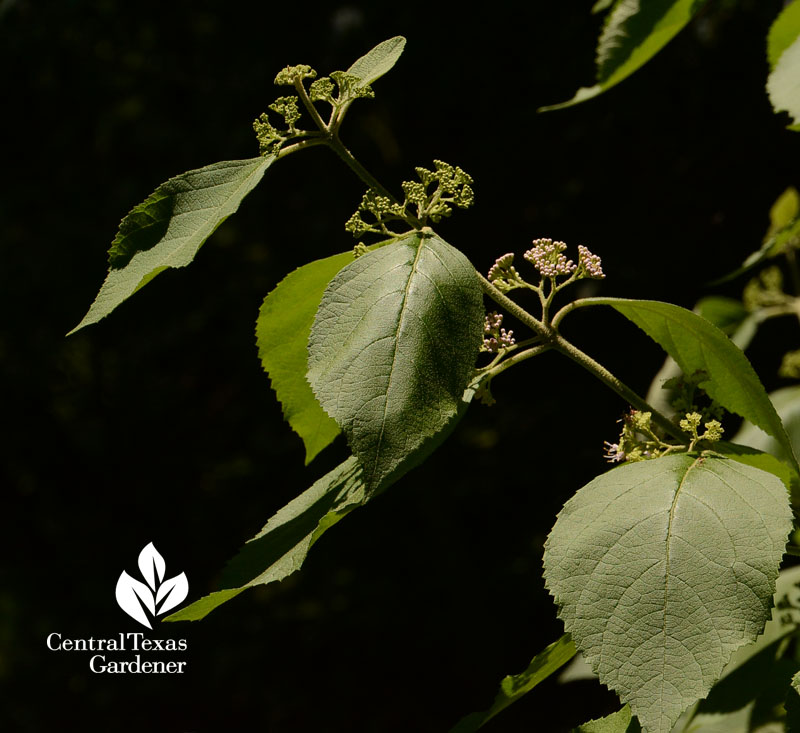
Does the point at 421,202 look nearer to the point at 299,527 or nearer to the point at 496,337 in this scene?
the point at 496,337

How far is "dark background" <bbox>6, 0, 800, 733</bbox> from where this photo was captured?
8.49ft

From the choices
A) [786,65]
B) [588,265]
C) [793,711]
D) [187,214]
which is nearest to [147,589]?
[187,214]

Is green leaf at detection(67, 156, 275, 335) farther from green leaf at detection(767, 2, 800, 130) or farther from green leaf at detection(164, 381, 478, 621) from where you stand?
green leaf at detection(767, 2, 800, 130)

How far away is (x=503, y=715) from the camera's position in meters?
3.41

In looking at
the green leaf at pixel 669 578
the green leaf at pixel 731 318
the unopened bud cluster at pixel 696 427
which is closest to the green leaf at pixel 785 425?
the green leaf at pixel 731 318

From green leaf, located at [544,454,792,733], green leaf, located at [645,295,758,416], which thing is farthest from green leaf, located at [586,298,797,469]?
green leaf, located at [645,295,758,416]

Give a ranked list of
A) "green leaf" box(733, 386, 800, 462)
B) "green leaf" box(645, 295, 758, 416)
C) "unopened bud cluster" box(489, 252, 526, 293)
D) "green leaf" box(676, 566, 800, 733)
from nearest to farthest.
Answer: "unopened bud cluster" box(489, 252, 526, 293)
"green leaf" box(676, 566, 800, 733)
"green leaf" box(733, 386, 800, 462)
"green leaf" box(645, 295, 758, 416)

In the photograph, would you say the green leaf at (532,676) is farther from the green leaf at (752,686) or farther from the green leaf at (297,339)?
the green leaf at (752,686)

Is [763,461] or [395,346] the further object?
[763,461]

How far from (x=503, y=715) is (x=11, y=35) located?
10.3 feet

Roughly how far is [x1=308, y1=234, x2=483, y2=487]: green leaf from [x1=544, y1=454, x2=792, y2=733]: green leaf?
0.17 meters

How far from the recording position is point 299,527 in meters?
0.93

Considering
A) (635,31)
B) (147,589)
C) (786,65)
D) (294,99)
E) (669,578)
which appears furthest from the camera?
(147,589)

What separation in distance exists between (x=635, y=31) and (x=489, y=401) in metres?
0.65
